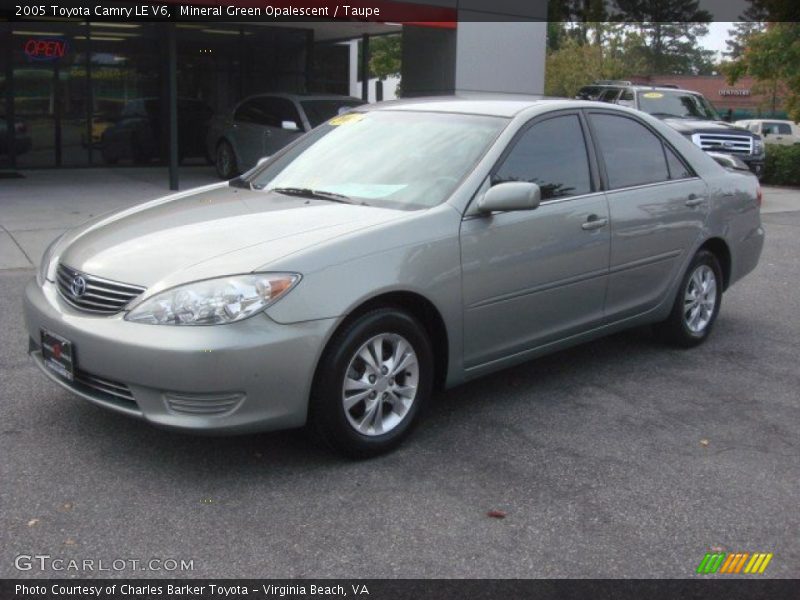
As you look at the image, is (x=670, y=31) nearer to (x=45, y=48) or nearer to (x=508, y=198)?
(x=45, y=48)

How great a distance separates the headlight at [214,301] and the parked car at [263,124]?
33.3 feet

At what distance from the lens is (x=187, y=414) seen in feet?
12.6

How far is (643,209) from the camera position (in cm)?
563

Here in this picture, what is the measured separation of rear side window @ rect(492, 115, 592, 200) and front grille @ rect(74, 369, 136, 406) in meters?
2.07

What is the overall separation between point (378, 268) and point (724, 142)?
49.3 ft

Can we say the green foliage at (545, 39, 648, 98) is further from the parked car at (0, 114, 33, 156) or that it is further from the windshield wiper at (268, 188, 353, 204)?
the windshield wiper at (268, 188, 353, 204)

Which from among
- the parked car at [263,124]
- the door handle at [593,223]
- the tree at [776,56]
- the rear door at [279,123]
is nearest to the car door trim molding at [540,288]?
the door handle at [593,223]

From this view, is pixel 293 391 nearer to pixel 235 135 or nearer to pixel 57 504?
pixel 57 504

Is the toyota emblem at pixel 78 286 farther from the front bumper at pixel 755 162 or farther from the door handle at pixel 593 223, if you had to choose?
the front bumper at pixel 755 162

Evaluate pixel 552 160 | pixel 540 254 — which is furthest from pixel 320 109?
pixel 540 254

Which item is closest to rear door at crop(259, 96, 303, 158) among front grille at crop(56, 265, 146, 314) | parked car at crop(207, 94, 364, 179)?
parked car at crop(207, 94, 364, 179)

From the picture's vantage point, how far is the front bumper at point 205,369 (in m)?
3.74

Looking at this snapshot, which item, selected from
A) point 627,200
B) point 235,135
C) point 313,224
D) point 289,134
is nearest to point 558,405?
point 627,200

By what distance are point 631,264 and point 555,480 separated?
1.87 metres
